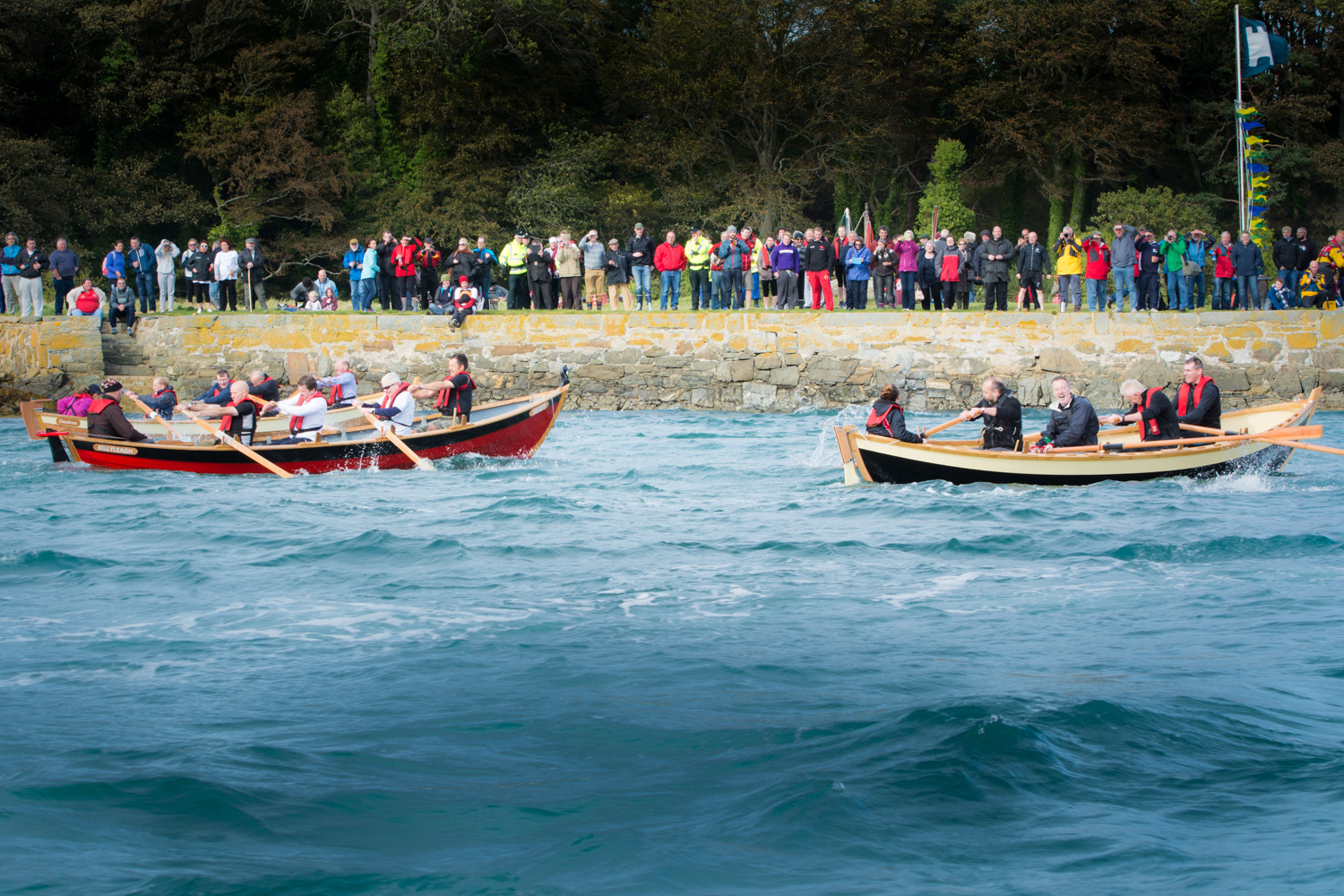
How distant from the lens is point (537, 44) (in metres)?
34.2

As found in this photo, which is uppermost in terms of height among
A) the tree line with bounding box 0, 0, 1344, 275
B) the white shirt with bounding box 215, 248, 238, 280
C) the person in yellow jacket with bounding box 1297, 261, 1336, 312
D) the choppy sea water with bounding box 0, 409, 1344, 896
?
the tree line with bounding box 0, 0, 1344, 275

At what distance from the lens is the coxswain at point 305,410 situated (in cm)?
1520

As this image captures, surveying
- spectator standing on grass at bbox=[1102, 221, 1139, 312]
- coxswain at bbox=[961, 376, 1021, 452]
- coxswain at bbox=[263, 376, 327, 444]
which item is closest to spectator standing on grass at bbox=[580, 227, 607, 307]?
coxswain at bbox=[263, 376, 327, 444]

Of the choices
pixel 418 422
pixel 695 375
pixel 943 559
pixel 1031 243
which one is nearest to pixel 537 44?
pixel 695 375

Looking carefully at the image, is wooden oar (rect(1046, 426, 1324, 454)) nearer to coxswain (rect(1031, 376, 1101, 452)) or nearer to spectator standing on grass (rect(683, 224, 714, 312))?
coxswain (rect(1031, 376, 1101, 452))

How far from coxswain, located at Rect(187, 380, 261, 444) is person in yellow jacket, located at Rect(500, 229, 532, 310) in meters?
8.07

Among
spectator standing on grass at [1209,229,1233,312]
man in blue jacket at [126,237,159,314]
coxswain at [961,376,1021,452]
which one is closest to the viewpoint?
coxswain at [961,376,1021,452]

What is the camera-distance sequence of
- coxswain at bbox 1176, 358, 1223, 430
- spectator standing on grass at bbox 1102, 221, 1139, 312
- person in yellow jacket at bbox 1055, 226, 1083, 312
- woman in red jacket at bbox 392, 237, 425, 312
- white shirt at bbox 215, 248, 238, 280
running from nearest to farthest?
coxswain at bbox 1176, 358, 1223, 430 → spectator standing on grass at bbox 1102, 221, 1139, 312 → person in yellow jacket at bbox 1055, 226, 1083, 312 → woman in red jacket at bbox 392, 237, 425, 312 → white shirt at bbox 215, 248, 238, 280

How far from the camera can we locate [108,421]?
15141mm

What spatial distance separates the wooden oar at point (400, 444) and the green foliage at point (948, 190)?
20467 mm

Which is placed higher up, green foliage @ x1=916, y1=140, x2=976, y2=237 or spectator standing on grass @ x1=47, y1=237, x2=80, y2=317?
green foliage @ x1=916, y1=140, x2=976, y2=237

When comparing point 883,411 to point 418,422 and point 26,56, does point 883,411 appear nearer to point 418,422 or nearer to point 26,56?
point 418,422

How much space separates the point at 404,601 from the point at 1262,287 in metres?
19.5

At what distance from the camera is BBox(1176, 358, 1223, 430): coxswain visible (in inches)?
530
